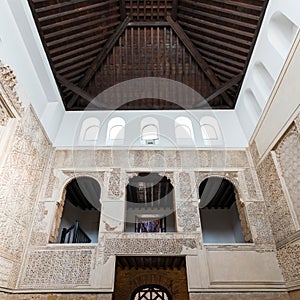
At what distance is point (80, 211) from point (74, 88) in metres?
4.58

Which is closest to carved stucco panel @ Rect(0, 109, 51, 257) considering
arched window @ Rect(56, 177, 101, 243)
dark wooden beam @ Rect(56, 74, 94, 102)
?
arched window @ Rect(56, 177, 101, 243)

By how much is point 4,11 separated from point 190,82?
445cm

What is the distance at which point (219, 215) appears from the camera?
879 centimetres

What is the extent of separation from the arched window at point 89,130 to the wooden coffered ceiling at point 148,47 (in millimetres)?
424

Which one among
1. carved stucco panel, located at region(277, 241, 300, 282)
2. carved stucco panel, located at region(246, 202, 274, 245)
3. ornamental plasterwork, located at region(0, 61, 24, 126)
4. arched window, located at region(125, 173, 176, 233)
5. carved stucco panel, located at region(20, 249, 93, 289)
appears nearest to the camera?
ornamental plasterwork, located at region(0, 61, 24, 126)

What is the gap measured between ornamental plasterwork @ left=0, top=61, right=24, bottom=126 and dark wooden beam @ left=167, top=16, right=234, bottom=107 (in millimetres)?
3861

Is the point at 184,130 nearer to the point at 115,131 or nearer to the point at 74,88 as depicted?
A: the point at 115,131

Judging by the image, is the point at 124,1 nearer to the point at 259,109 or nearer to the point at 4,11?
the point at 4,11

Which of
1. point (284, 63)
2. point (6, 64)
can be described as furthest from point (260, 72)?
point (6, 64)

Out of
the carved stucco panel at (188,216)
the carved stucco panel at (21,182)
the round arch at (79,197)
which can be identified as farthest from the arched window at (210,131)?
the carved stucco panel at (21,182)

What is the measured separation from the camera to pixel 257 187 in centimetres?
562

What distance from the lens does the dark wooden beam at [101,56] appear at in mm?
6031

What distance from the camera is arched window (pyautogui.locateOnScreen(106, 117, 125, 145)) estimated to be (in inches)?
251

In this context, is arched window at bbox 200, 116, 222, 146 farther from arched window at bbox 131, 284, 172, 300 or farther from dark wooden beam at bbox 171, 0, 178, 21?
arched window at bbox 131, 284, 172, 300
